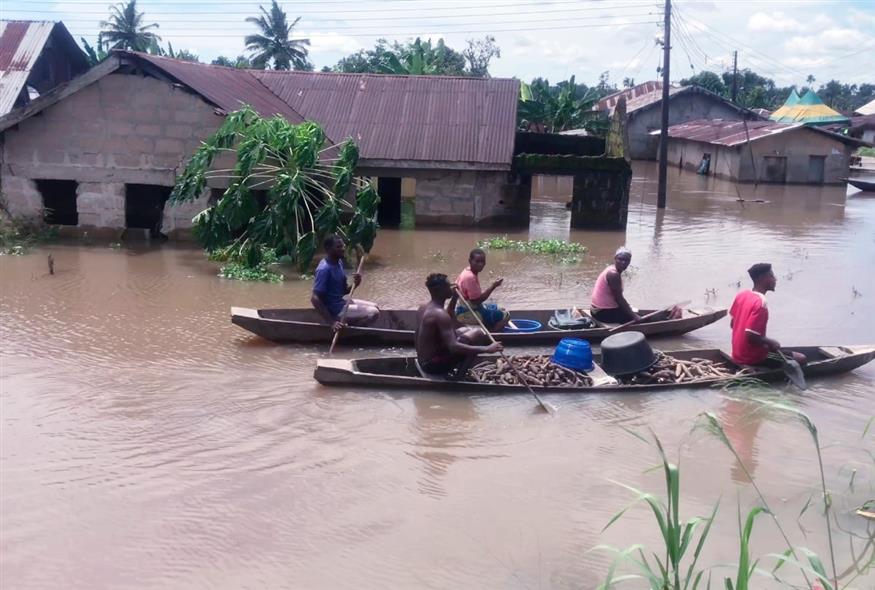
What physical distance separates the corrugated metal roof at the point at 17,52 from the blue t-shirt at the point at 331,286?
14405 millimetres

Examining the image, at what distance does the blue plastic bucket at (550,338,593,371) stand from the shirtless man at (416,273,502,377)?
81 cm

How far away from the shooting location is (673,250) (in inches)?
690

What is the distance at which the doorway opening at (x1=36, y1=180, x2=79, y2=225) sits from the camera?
17128mm

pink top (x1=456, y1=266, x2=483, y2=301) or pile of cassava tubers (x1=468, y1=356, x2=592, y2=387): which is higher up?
pink top (x1=456, y1=266, x2=483, y2=301)

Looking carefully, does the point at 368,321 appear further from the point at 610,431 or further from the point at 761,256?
the point at 761,256

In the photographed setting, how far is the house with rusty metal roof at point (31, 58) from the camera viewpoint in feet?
68.0

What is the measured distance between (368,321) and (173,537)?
15.5ft

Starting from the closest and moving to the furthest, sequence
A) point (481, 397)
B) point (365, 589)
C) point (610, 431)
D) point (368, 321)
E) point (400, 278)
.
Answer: point (365, 589), point (610, 431), point (481, 397), point (368, 321), point (400, 278)

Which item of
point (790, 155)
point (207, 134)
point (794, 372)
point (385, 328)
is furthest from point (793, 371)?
point (790, 155)

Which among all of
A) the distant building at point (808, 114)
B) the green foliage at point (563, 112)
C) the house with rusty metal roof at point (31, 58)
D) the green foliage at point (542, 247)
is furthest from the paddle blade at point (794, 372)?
the distant building at point (808, 114)

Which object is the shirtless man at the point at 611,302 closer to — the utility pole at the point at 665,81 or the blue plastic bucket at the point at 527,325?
the blue plastic bucket at the point at 527,325

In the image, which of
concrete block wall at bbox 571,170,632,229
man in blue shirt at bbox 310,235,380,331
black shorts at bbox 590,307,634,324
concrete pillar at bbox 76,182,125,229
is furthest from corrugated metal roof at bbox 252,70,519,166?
man in blue shirt at bbox 310,235,380,331

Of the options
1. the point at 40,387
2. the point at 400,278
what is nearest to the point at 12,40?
the point at 400,278

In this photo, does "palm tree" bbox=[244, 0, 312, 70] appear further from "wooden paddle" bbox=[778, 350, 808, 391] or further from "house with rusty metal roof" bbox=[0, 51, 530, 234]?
"wooden paddle" bbox=[778, 350, 808, 391]
